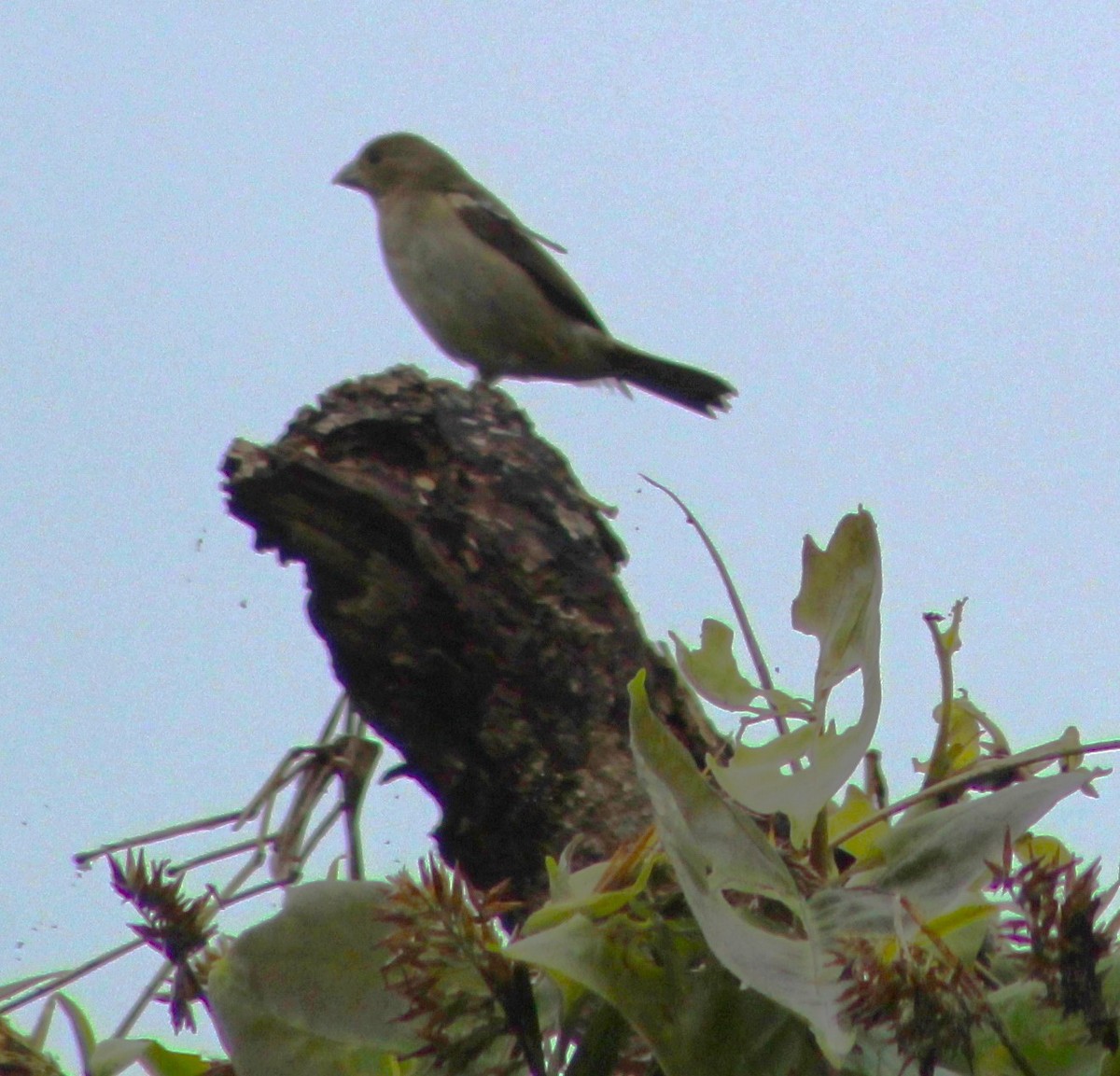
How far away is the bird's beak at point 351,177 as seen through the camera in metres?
5.57

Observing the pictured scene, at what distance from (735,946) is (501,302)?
4.14 m

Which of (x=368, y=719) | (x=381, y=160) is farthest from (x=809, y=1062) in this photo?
(x=381, y=160)

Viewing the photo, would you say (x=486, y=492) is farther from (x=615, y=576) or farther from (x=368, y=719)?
(x=368, y=719)

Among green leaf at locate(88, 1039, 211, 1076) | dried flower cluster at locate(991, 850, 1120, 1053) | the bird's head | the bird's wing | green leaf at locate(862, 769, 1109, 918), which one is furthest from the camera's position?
the bird's head

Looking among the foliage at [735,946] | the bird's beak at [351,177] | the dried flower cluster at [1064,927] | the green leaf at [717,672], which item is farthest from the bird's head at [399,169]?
the dried flower cluster at [1064,927]

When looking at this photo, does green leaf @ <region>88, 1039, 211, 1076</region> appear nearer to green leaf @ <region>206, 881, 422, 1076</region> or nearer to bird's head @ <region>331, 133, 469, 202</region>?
green leaf @ <region>206, 881, 422, 1076</region>

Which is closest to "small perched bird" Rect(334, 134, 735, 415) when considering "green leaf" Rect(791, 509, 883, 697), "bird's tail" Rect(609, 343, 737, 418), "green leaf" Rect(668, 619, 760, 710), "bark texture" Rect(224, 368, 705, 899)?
"bird's tail" Rect(609, 343, 737, 418)

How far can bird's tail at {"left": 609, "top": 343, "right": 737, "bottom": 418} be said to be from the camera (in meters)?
4.92

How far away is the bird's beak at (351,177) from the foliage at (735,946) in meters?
4.86

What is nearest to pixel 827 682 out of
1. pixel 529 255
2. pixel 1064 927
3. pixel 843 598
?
pixel 843 598

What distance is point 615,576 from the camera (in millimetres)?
1726

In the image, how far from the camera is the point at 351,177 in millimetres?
5590

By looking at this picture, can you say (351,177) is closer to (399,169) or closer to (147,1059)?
(399,169)

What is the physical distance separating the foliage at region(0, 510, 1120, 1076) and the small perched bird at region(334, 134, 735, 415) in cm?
387
